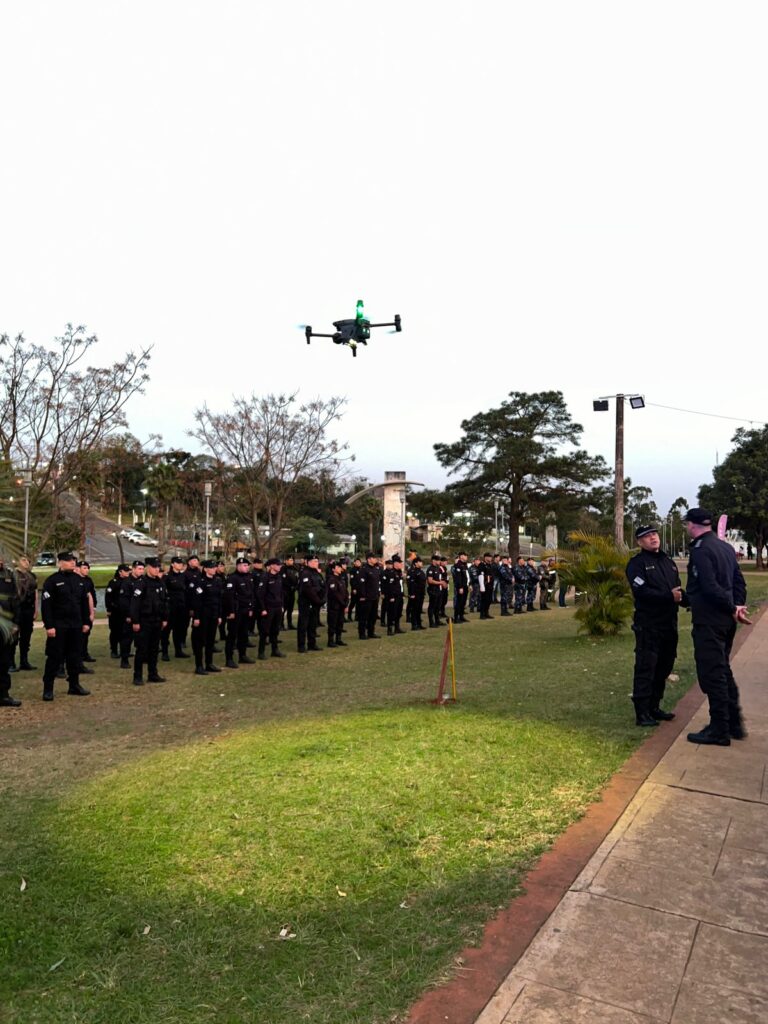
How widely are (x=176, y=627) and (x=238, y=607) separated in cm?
157

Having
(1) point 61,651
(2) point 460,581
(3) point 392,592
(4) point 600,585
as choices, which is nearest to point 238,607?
(1) point 61,651

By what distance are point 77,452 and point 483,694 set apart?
679 inches

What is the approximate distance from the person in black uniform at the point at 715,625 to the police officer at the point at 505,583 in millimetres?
15380

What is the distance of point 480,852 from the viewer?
397 cm

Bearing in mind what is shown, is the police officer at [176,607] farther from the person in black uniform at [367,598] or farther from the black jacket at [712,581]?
the black jacket at [712,581]

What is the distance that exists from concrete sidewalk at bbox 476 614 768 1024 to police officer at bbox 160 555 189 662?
917 cm

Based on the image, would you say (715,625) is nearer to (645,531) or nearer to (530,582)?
(645,531)

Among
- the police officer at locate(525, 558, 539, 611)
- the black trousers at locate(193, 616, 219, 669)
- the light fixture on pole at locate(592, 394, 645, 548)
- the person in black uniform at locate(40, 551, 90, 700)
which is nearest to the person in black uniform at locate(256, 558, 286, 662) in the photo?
the black trousers at locate(193, 616, 219, 669)

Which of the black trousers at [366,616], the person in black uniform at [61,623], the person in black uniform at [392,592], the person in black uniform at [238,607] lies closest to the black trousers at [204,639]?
the person in black uniform at [238,607]

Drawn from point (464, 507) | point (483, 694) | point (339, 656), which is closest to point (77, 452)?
point (339, 656)

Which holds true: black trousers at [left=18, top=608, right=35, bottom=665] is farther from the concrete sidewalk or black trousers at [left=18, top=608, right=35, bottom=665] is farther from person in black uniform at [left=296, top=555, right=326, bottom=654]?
the concrete sidewalk

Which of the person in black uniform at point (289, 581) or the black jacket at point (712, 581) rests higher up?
the black jacket at point (712, 581)

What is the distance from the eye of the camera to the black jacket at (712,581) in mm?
5832

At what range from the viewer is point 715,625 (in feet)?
19.2
